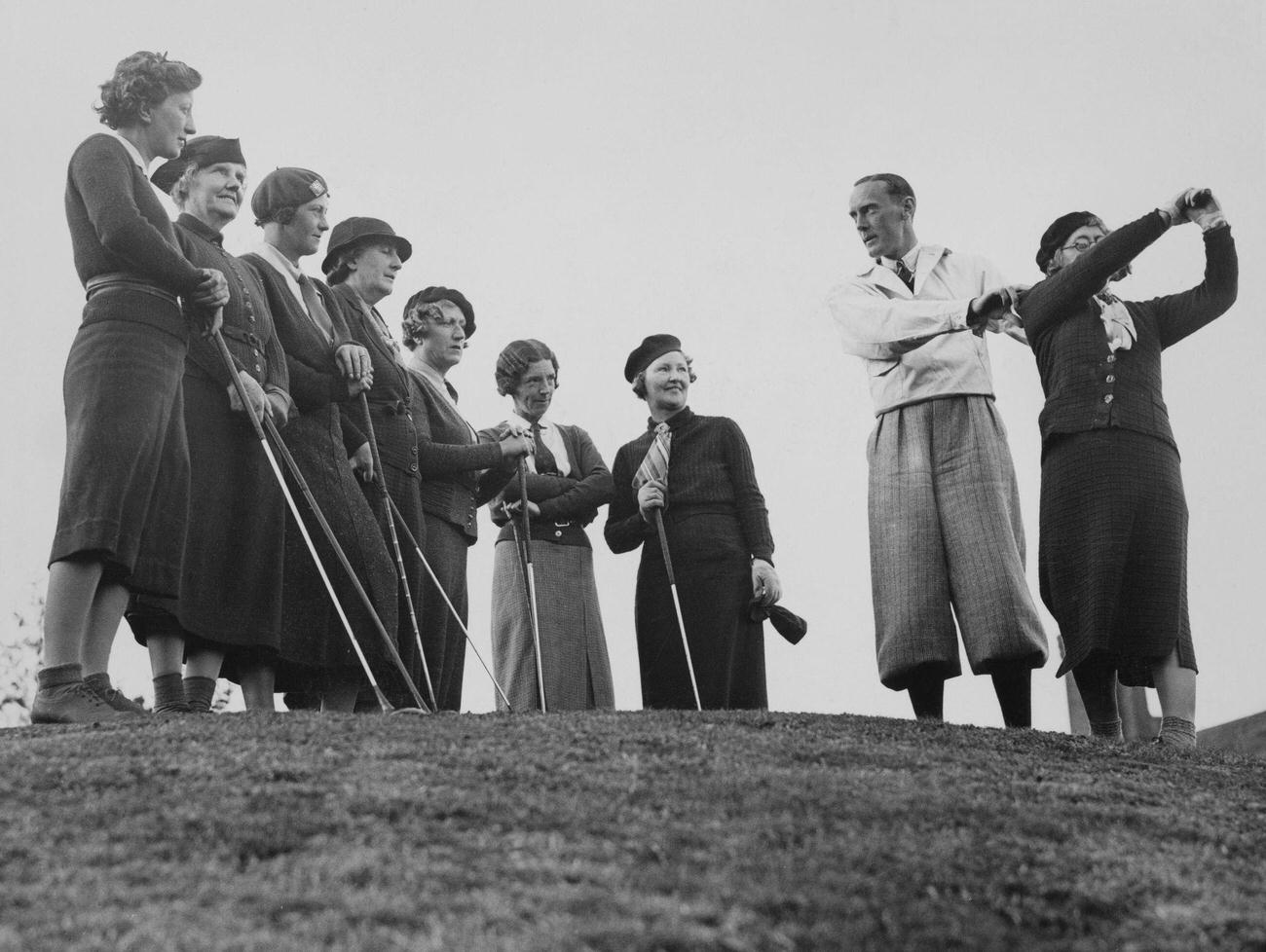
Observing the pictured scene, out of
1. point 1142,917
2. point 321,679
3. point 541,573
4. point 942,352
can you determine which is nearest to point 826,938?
point 1142,917

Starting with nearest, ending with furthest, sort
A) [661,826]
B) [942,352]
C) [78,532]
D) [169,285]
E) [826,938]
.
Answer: [826,938], [661,826], [78,532], [169,285], [942,352]

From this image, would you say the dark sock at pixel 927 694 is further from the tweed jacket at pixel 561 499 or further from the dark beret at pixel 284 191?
the dark beret at pixel 284 191

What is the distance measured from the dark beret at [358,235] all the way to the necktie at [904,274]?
243cm

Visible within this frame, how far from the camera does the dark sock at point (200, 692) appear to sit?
20.7ft

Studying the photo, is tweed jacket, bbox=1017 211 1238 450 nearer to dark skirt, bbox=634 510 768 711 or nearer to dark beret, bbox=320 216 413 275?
dark skirt, bbox=634 510 768 711

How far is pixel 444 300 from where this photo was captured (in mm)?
8562

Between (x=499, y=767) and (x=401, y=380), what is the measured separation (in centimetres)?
338

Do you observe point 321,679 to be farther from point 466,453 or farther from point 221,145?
point 221,145

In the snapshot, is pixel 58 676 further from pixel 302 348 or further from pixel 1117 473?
pixel 1117 473

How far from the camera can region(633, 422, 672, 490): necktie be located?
8.41 meters

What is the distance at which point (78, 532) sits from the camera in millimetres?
5711

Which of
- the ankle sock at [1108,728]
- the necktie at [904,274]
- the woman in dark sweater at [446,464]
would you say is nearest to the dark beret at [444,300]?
the woman in dark sweater at [446,464]

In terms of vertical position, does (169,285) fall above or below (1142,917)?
above

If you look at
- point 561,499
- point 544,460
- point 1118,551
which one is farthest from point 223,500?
point 1118,551
